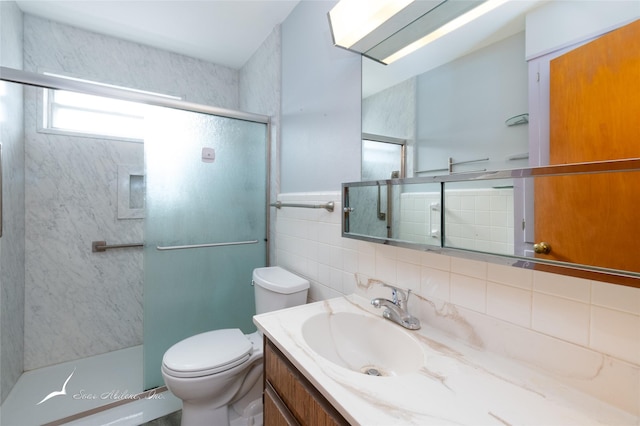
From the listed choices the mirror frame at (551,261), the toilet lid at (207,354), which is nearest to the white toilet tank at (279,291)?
the toilet lid at (207,354)

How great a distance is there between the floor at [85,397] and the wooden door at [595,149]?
6.68 ft

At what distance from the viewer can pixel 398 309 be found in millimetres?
960

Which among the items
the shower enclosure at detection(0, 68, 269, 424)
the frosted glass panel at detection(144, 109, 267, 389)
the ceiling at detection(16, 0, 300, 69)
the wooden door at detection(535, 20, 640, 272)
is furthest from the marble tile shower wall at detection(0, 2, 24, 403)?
the wooden door at detection(535, 20, 640, 272)

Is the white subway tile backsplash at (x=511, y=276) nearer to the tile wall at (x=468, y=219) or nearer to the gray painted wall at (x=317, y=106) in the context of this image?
the tile wall at (x=468, y=219)

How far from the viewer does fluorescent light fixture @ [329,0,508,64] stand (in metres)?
0.90

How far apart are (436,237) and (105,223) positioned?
2456 mm

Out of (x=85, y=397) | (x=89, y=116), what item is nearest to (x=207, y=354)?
(x=85, y=397)

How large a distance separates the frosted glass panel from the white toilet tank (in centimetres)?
44

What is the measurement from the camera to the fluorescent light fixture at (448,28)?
815 mm

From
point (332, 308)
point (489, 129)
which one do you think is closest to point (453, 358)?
point (332, 308)

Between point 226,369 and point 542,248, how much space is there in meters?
1.34

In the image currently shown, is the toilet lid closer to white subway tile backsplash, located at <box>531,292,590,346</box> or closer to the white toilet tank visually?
the white toilet tank

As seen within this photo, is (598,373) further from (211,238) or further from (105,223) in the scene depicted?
(105,223)

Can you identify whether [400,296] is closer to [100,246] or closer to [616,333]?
[616,333]
